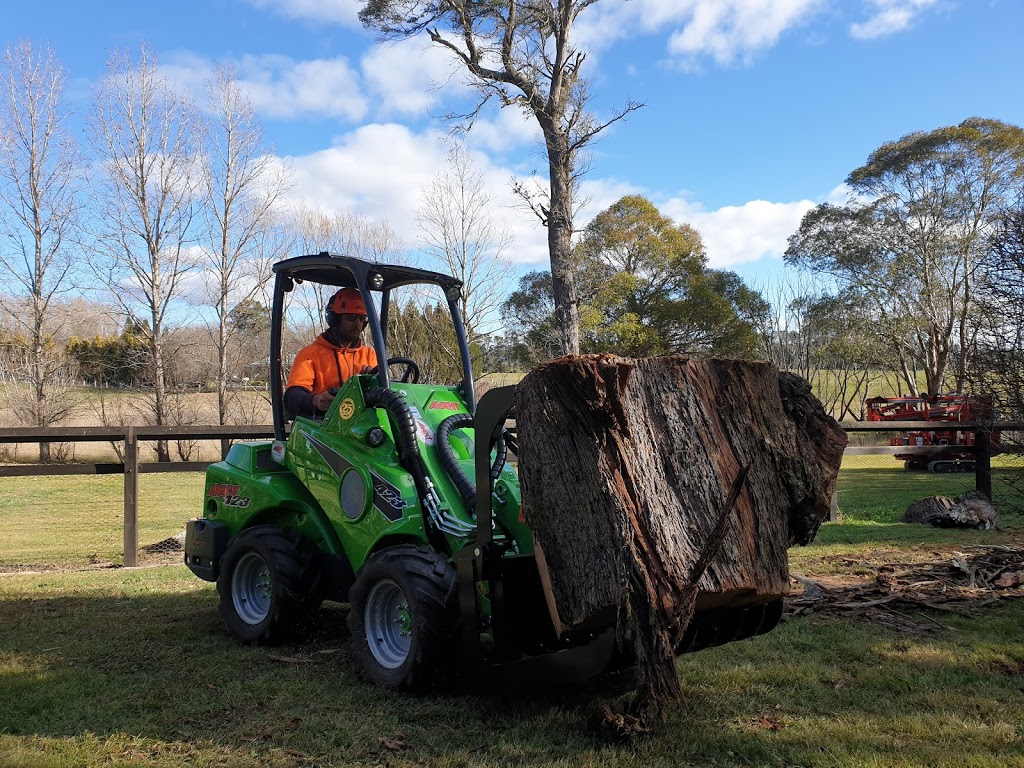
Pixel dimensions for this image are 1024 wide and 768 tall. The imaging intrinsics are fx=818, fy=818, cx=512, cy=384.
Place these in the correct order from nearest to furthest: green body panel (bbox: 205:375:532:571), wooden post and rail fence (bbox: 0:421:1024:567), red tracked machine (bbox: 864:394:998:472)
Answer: green body panel (bbox: 205:375:532:571)
wooden post and rail fence (bbox: 0:421:1024:567)
red tracked machine (bbox: 864:394:998:472)

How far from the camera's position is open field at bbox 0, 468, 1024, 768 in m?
3.18

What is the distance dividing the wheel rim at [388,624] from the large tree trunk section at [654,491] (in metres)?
1.05

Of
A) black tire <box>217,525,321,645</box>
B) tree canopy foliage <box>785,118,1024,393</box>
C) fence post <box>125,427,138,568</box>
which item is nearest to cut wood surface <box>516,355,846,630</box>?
black tire <box>217,525,321,645</box>

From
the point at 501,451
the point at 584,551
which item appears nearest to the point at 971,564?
the point at 501,451

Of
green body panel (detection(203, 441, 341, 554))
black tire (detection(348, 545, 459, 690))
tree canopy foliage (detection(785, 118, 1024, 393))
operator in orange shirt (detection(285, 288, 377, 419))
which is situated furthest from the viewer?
tree canopy foliage (detection(785, 118, 1024, 393))

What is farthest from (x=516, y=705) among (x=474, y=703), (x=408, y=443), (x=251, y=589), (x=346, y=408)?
(x=251, y=589)

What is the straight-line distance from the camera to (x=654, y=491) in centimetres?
331

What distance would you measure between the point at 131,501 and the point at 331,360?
4.40m

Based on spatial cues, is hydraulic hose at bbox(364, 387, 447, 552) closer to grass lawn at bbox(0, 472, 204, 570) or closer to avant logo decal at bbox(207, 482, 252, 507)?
avant logo decal at bbox(207, 482, 252, 507)

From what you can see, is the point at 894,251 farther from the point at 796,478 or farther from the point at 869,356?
the point at 796,478

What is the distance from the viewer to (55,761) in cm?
315

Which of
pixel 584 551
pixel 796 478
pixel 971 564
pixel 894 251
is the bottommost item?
pixel 971 564

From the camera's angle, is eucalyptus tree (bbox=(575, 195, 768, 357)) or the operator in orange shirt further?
eucalyptus tree (bbox=(575, 195, 768, 357))

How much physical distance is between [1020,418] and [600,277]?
14648mm
